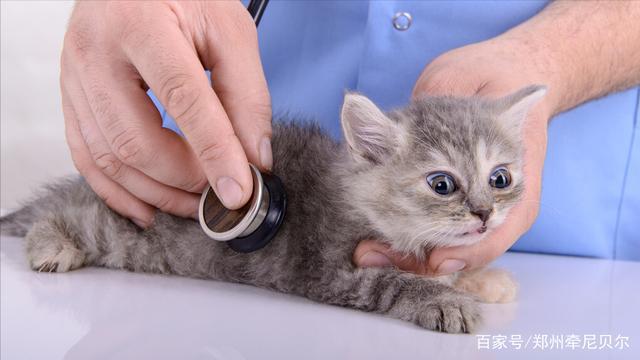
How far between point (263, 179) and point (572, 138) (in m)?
1.10

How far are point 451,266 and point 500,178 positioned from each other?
0.78 ft

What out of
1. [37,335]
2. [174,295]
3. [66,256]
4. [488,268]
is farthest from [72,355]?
[488,268]

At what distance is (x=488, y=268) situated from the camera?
5.98ft

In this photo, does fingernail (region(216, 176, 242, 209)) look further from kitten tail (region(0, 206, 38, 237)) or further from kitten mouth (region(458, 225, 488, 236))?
kitten tail (region(0, 206, 38, 237))

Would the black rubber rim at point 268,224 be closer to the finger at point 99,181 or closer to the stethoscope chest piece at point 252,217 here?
the stethoscope chest piece at point 252,217

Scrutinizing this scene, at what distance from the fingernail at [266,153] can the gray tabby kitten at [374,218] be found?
56 millimetres

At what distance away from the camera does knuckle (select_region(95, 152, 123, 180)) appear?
176cm

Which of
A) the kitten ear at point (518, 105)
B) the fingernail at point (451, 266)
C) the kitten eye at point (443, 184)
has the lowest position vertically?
the fingernail at point (451, 266)

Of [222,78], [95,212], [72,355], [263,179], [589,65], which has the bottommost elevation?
[72,355]

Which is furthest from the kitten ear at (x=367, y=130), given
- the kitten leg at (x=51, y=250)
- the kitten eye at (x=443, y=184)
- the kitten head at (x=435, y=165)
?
the kitten leg at (x=51, y=250)

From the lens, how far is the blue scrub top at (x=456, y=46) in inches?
83.5

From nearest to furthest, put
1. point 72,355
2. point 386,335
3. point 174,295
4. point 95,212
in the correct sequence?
point 72,355 → point 386,335 → point 174,295 → point 95,212

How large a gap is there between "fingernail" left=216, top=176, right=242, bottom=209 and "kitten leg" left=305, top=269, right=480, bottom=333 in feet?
0.92

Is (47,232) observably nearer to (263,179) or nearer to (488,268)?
(263,179)
